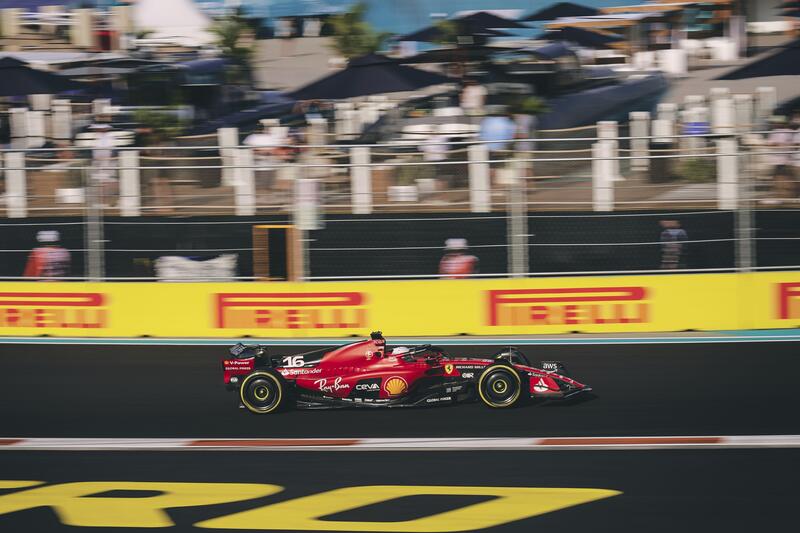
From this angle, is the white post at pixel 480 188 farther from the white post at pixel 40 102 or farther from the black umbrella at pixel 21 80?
the white post at pixel 40 102

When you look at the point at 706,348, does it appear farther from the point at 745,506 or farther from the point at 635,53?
the point at 635,53

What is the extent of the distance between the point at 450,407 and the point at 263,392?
166 cm

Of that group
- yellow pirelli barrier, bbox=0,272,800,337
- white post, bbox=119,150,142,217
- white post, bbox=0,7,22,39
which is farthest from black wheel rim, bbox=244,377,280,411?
white post, bbox=0,7,22,39

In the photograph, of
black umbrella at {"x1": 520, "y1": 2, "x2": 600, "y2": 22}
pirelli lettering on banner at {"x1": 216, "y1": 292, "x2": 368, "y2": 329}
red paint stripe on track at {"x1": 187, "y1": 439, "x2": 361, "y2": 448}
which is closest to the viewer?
red paint stripe on track at {"x1": 187, "y1": 439, "x2": 361, "y2": 448}

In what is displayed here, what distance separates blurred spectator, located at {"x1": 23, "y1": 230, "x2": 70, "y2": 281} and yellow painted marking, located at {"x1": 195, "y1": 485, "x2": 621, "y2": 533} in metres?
8.37

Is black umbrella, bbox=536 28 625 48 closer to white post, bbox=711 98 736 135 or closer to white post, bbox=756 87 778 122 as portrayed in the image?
white post, bbox=756 87 778 122

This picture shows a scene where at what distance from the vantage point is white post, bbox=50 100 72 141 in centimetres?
2146

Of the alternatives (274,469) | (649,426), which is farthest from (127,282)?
(649,426)

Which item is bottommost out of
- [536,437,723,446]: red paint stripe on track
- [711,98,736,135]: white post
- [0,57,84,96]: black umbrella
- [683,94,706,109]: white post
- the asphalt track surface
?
[536,437,723,446]: red paint stripe on track

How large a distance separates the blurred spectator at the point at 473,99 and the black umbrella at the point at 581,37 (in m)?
5.09

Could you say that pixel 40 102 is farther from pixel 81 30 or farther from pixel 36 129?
pixel 81 30

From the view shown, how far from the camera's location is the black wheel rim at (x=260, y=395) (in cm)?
931

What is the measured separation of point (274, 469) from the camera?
7684mm

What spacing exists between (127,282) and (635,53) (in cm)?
1489
